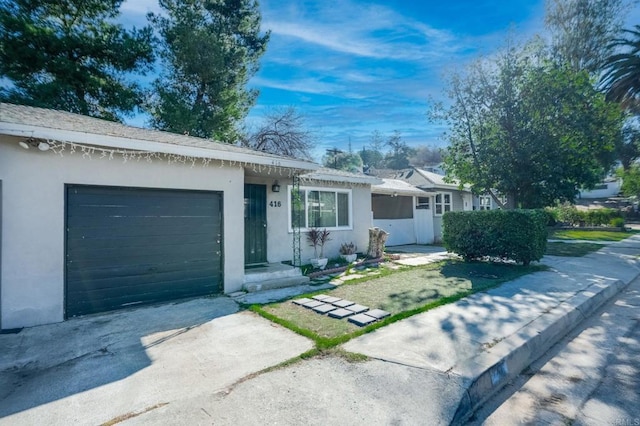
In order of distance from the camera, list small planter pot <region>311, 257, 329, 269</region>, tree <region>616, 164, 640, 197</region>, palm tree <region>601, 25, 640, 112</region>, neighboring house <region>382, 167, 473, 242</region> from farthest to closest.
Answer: tree <region>616, 164, 640, 197</region> < palm tree <region>601, 25, 640, 112</region> < neighboring house <region>382, 167, 473, 242</region> < small planter pot <region>311, 257, 329, 269</region>

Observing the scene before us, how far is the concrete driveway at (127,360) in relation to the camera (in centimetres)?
260

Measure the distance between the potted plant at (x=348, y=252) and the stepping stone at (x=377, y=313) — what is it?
14.8ft

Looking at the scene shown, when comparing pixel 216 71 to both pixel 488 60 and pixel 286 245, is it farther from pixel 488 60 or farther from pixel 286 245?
pixel 488 60

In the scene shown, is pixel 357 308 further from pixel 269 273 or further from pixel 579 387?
pixel 579 387

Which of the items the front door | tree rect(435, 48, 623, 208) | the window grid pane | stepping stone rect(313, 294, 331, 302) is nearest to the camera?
stepping stone rect(313, 294, 331, 302)

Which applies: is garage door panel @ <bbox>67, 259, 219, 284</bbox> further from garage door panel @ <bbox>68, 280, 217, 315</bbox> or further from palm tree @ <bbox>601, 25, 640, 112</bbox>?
palm tree @ <bbox>601, 25, 640, 112</bbox>

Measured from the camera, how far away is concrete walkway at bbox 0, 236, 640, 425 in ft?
8.03

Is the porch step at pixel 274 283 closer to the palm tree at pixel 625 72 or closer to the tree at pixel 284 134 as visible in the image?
the tree at pixel 284 134

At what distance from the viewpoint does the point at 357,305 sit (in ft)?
17.2

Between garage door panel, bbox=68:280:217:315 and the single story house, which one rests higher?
the single story house

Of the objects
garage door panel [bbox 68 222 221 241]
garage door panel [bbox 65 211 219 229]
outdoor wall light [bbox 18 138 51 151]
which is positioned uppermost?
outdoor wall light [bbox 18 138 51 151]

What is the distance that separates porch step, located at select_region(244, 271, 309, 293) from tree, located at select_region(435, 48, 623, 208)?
9.34 m

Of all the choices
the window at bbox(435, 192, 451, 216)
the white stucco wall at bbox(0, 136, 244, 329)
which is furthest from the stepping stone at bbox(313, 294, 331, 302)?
the window at bbox(435, 192, 451, 216)

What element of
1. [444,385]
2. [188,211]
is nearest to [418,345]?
[444,385]
